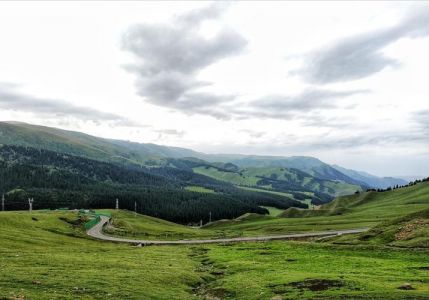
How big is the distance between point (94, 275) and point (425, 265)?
4800 cm

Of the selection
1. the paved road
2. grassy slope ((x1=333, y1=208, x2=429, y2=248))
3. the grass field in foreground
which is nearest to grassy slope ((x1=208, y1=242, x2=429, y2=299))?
the grass field in foreground

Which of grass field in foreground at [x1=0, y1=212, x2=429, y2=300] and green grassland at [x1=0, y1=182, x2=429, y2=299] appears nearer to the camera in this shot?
grass field in foreground at [x1=0, y1=212, x2=429, y2=300]

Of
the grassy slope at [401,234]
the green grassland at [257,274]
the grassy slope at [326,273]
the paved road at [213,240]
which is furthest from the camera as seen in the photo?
the paved road at [213,240]

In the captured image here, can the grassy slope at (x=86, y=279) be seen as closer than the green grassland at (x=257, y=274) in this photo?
Yes

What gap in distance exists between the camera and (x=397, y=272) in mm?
52250

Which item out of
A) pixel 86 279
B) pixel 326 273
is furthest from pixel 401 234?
pixel 86 279

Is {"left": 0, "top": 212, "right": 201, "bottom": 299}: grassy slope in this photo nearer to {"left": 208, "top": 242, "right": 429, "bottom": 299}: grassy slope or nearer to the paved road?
{"left": 208, "top": 242, "right": 429, "bottom": 299}: grassy slope

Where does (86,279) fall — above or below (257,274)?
above

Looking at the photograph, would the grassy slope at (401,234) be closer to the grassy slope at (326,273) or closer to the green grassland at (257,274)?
the green grassland at (257,274)

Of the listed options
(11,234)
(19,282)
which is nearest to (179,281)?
(19,282)

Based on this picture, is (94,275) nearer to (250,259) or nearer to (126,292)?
(126,292)

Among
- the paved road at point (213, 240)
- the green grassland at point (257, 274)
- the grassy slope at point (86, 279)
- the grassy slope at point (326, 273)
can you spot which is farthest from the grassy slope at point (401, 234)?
the grassy slope at point (86, 279)

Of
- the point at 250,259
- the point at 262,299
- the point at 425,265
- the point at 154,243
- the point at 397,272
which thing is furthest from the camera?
the point at 154,243

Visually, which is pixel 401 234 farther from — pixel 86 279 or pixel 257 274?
pixel 86 279
